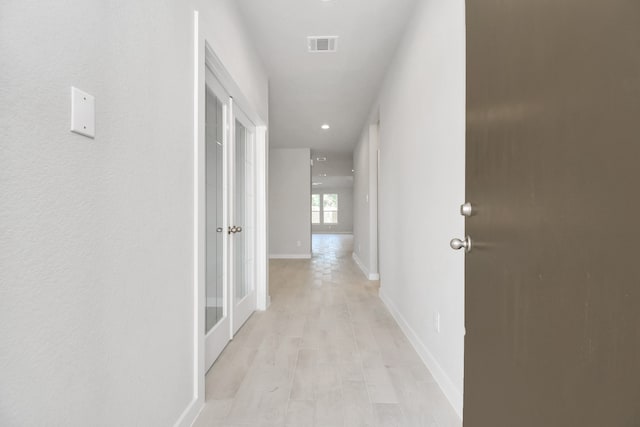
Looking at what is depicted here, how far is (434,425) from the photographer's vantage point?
66.4 inches

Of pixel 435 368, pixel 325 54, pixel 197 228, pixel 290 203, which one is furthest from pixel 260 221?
pixel 290 203

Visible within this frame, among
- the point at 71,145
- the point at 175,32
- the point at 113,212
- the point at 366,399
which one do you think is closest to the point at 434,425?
the point at 366,399

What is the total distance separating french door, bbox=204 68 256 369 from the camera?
7.86 feet

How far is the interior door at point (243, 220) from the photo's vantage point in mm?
3053

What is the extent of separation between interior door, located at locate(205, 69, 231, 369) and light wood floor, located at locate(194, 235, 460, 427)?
0.66ft

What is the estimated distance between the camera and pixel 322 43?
127 inches

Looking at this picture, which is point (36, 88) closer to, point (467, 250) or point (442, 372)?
point (467, 250)

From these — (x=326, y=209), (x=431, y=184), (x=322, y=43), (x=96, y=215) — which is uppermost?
(x=322, y=43)

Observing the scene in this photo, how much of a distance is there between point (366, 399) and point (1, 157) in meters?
1.88

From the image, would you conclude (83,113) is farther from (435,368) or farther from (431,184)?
(435,368)

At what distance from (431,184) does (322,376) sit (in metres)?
1.38

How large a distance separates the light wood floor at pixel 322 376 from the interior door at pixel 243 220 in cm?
20

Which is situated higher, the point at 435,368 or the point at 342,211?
the point at 342,211

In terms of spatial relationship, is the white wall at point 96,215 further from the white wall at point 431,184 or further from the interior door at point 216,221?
the white wall at point 431,184
